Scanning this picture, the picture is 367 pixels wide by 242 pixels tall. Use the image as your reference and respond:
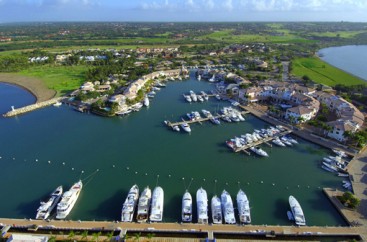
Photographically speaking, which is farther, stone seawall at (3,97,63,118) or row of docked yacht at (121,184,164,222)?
stone seawall at (3,97,63,118)

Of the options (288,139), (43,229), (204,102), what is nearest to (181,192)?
(43,229)

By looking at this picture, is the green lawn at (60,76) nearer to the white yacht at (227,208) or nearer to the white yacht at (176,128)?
the white yacht at (176,128)

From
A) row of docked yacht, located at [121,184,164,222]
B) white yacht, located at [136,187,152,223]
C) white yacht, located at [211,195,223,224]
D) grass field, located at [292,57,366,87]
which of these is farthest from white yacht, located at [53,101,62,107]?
grass field, located at [292,57,366,87]

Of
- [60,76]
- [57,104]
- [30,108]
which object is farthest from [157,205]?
[60,76]

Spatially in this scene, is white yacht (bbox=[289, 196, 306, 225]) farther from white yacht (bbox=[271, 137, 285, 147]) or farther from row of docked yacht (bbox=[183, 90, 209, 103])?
row of docked yacht (bbox=[183, 90, 209, 103])

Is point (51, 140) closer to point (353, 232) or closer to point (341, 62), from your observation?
point (353, 232)

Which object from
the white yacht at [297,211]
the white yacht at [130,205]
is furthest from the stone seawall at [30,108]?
the white yacht at [297,211]

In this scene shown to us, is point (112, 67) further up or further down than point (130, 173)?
further up

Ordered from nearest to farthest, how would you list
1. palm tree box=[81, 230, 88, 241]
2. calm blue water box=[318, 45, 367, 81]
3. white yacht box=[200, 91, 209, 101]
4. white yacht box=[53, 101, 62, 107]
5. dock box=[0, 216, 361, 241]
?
palm tree box=[81, 230, 88, 241], dock box=[0, 216, 361, 241], white yacht box=[53, 101, 62, 107], white yacht box=[200, 91, 209, 101], calm blue water box=[318, 45, 367, 81]
